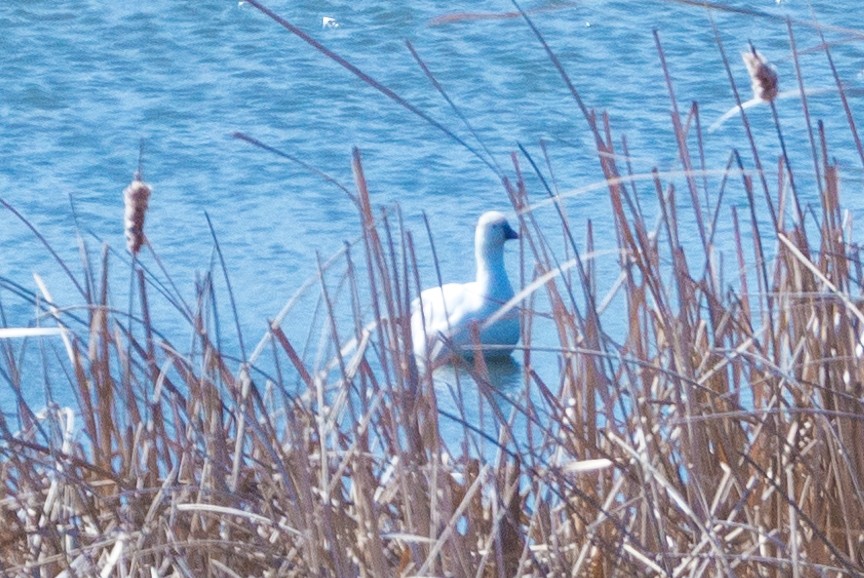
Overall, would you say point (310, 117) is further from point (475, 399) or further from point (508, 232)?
point (475, 399)

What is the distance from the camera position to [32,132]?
497 centimetres

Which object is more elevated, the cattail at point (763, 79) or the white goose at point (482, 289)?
the cattail at point (763, 79)

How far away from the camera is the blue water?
4.11 metres

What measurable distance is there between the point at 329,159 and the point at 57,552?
3.39 meters

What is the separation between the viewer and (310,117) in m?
5.10

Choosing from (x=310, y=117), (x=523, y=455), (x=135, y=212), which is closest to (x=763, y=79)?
(x=523, y=455)

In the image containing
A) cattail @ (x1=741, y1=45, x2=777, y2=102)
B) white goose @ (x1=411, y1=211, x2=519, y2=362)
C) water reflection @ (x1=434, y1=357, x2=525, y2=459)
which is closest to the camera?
cattail @ (x1=741, y1=45, x2=777, y2=102)

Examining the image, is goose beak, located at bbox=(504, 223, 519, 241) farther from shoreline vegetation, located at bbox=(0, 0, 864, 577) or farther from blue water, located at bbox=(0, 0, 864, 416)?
shoreline vegetation, located at bbox=(0, 0, 864, 577)

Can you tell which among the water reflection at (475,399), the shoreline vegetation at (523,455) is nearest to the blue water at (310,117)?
the water reflection at (475,399)

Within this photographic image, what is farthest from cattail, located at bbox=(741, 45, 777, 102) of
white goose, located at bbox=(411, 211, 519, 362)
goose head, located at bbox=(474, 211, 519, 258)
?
goose head, located at bbox=(474, 211, 519, 258)

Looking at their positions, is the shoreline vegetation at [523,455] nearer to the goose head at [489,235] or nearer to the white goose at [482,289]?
the white goose at [482,289]

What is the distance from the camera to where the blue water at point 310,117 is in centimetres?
411

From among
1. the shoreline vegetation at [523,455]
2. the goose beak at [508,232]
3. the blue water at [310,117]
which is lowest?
the goose beak at [508,232]

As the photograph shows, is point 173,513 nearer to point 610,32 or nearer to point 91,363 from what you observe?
point 91,363
